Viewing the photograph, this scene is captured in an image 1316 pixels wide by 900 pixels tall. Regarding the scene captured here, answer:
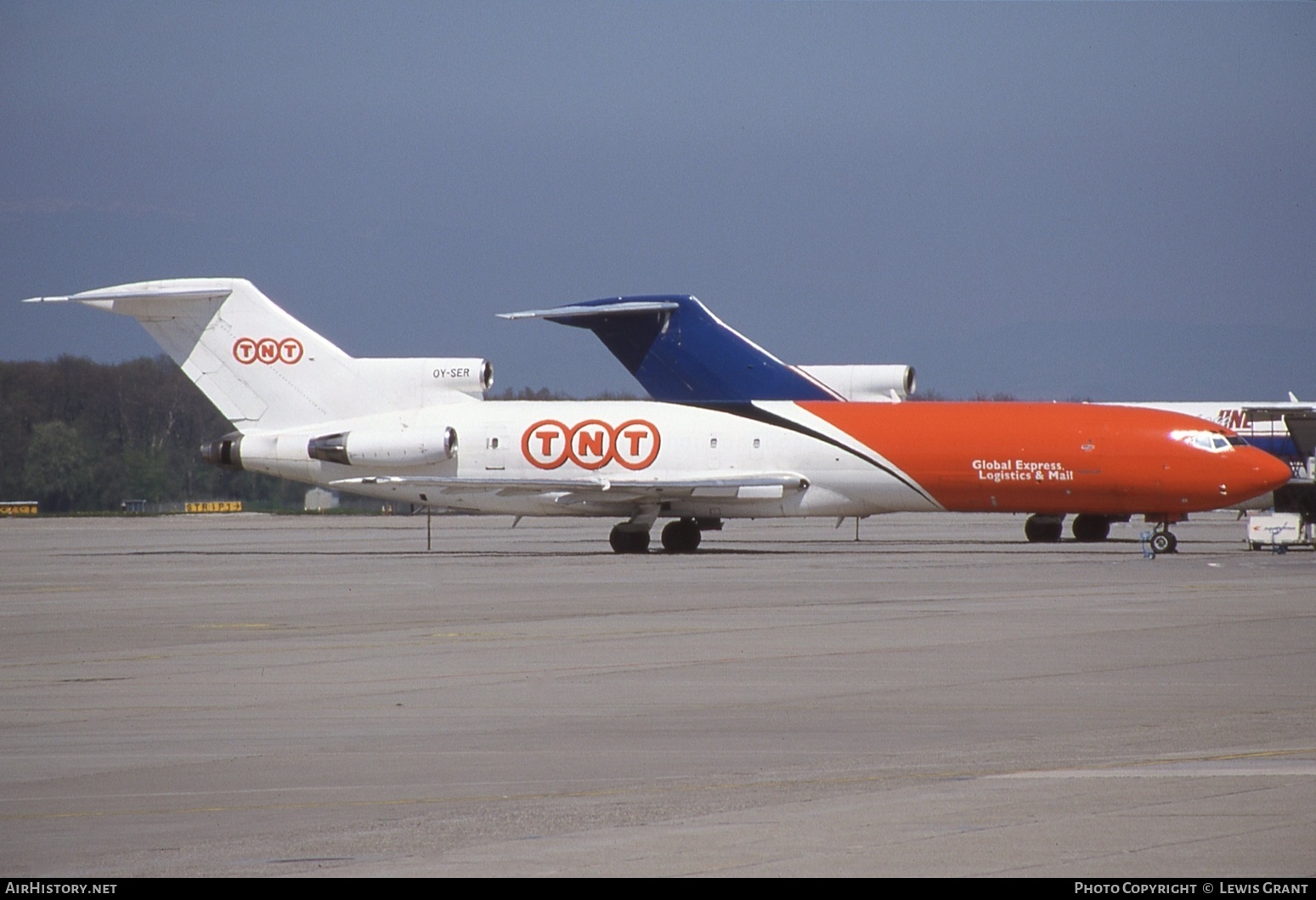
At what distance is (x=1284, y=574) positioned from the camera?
1116 inches

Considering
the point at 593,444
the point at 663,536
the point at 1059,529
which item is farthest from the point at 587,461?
the point at 1059,529

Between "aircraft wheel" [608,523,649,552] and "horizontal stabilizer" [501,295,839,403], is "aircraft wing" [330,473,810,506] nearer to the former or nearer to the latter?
"aircraft wheel" [608,523,649,552]

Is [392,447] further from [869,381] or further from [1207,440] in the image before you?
[1207,440]

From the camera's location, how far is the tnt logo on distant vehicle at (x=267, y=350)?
40.8 meters

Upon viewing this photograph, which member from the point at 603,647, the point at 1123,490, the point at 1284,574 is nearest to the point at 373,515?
the point at 1123,490

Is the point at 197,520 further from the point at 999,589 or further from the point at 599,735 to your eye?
the point at 599,735

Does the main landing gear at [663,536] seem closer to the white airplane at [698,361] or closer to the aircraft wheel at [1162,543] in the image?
the white airplane at [698,361]

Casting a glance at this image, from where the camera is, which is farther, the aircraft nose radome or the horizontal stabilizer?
the horizontal stabilizer

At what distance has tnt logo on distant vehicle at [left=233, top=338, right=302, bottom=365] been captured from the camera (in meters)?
40.8

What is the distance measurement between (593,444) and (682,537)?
9.76 ft

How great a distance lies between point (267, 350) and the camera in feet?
134

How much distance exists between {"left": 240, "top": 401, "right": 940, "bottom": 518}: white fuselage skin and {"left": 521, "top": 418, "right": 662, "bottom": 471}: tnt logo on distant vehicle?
37mm

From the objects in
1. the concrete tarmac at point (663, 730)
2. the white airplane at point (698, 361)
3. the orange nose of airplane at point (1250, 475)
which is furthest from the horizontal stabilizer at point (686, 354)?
the concrete tarmac at point (663, 730)

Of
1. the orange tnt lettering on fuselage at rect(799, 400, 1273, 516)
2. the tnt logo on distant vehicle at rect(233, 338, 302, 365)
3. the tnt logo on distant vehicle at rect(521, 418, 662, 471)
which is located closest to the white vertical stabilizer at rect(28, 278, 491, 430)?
the tnt logo on distant vehicle at rect(233, 338, 302, 365)
